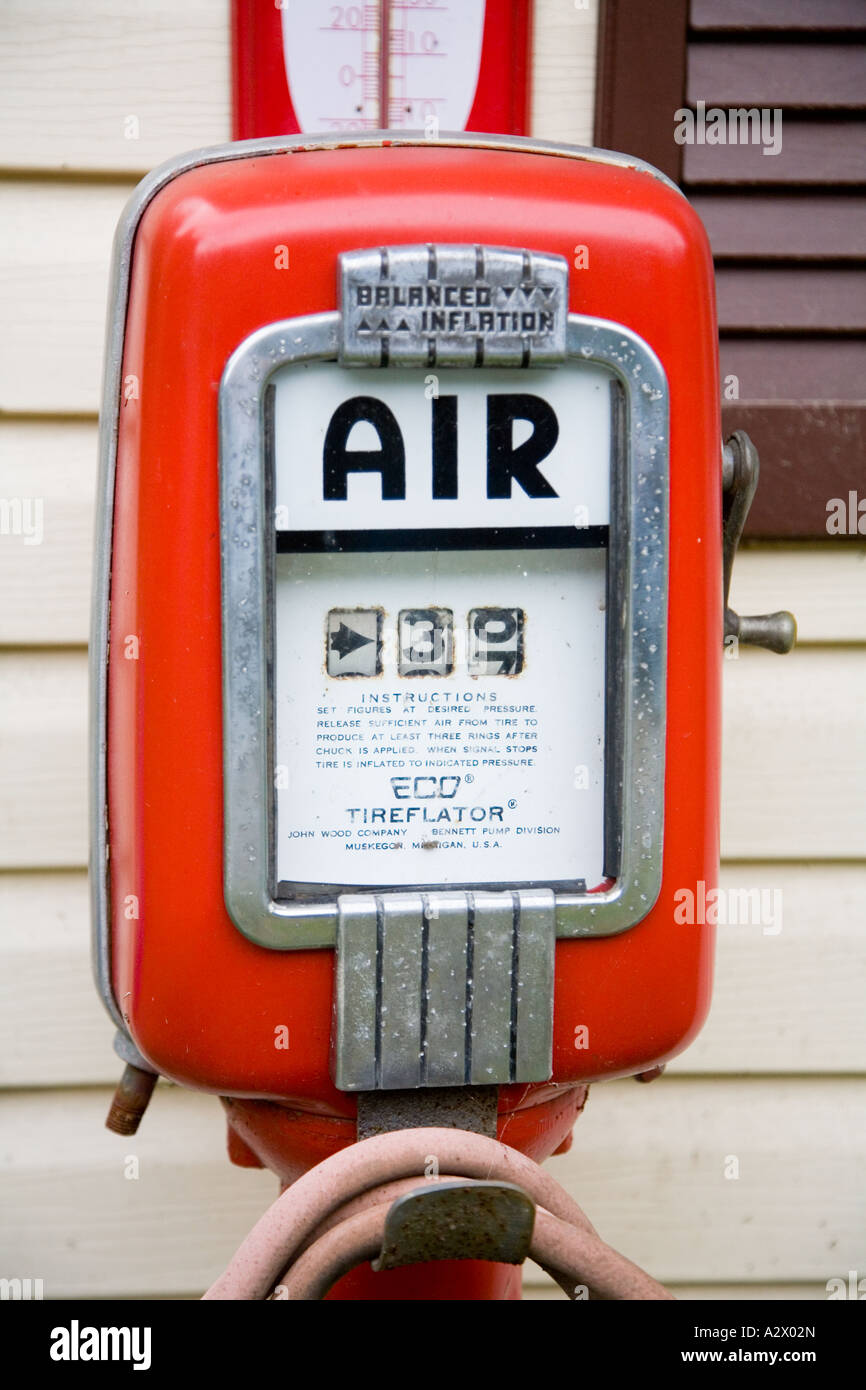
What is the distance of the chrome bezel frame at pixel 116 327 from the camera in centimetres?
103

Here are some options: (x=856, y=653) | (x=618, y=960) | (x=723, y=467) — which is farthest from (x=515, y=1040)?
(x=856, y=653)

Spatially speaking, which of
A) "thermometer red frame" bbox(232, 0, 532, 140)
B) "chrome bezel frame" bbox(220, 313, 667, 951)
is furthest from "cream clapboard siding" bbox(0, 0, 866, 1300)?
"chrome bezel frame" bbox(220, 313, 667, 951)

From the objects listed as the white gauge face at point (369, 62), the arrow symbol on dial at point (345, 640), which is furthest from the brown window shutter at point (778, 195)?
the arrow symbol on dial at point (345, 640)

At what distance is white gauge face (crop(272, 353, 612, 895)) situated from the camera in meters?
0.97

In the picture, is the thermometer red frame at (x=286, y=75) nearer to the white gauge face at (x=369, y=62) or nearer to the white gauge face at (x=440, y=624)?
the white gauge face at (x=369, y=62)

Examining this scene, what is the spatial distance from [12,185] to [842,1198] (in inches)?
65.3

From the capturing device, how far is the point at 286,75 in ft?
4.69

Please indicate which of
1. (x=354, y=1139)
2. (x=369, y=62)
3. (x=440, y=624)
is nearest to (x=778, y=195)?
(x=369, y=62)

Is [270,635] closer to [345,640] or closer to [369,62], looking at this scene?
[345,640]

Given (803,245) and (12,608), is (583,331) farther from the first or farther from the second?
(12,608)

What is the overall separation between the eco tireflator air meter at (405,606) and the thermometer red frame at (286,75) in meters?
0.46

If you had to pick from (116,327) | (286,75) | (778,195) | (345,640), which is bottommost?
(345,640)

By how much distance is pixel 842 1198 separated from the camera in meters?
1.70

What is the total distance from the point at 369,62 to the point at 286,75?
10cm
